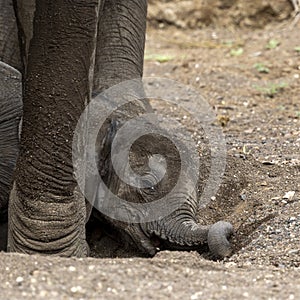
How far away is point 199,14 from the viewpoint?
26.4 ft

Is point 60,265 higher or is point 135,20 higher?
point 135,20

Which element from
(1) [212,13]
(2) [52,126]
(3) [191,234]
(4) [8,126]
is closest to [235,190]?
(3) [191,234]

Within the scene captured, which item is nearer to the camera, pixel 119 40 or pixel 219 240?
pixel 219 240

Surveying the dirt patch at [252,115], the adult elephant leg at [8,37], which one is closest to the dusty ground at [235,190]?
the dirt patch at [252,115]

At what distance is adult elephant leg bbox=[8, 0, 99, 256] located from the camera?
134 inches

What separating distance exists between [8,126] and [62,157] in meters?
0.54

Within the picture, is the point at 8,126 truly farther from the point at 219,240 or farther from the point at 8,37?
the point at 219,240

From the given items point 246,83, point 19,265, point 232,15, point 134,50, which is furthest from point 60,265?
point 232,15

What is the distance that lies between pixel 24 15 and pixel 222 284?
122 cm

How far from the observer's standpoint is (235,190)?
439cm

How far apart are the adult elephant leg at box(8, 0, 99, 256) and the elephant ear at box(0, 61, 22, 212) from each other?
0.31 metres

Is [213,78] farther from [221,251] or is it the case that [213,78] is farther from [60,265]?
[60,265]

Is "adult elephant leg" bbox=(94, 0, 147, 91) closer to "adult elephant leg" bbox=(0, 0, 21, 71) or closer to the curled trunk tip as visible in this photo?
"adult elephant leg" bbox=(0, 0, 21, 71)

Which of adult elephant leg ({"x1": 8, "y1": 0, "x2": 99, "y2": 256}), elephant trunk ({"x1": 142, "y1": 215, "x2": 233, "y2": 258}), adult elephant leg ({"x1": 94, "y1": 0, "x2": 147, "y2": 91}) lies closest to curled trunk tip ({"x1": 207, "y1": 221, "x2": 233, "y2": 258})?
elephant trunk ({"x1": 142, "y1": 215, "x2": 233, "y2": 258})
